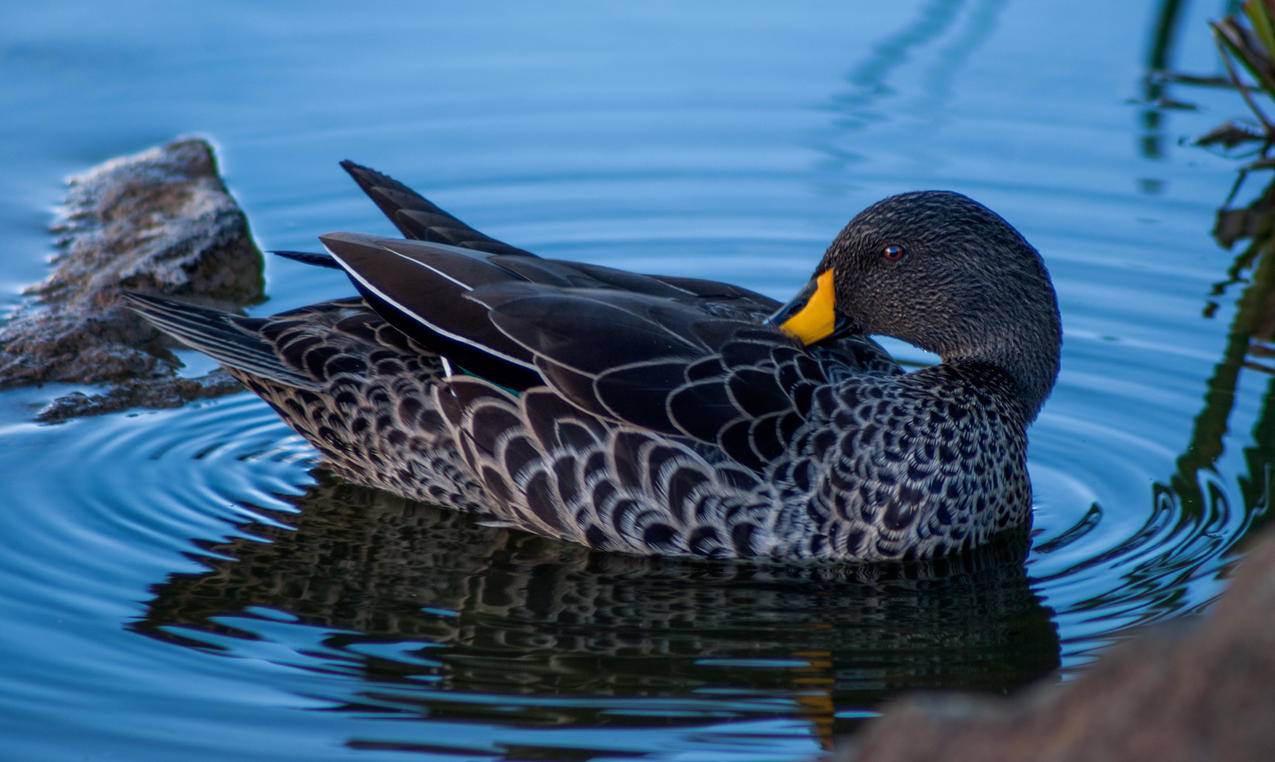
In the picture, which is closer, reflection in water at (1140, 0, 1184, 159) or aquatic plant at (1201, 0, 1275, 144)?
aquatic plant at (1201, 0, 1275, 144)

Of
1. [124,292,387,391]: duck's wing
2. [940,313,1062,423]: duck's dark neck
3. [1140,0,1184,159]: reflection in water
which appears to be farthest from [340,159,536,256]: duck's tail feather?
[1140,0,1184,159]: reflection in water

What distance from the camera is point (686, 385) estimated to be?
589cm

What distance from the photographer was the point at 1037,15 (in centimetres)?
1109

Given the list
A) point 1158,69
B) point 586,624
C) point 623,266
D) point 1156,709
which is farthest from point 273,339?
point 1158,69

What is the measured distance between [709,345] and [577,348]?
461mm

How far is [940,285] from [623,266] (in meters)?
2.44

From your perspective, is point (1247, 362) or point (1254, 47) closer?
point (1247, 362)

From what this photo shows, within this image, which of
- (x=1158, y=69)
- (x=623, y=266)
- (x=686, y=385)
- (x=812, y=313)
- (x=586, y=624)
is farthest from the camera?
(x=1158, y=69)

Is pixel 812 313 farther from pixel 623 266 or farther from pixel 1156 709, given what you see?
pixel 1156 709

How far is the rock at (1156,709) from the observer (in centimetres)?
267

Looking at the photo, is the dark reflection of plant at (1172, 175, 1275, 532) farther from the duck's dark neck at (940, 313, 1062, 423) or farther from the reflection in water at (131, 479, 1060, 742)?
the reflection in water at (131, 479, 1060, 742)

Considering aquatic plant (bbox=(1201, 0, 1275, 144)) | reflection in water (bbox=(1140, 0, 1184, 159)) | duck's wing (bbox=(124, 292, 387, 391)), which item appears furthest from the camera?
reflection in water (bbox=(1140, 0, 1184, 159))

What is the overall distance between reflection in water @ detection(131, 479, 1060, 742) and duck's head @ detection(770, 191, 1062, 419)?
807 mm

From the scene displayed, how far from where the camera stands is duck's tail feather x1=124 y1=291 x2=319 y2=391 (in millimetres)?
6531
